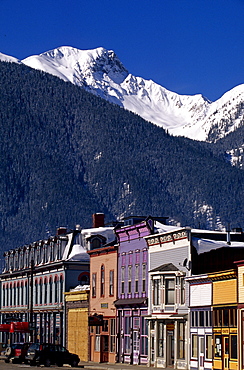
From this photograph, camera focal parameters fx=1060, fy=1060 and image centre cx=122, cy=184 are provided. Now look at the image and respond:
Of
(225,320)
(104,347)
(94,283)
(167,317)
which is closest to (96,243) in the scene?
(94,283)

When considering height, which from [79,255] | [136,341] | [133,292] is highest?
[79,255]

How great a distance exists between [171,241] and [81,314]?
924 inches

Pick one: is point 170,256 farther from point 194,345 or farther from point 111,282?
point 111,282

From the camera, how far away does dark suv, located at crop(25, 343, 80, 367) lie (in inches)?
3184

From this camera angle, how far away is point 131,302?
86.4 meters

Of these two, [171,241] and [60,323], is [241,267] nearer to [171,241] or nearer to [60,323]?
[171,241]

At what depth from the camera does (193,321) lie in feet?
245

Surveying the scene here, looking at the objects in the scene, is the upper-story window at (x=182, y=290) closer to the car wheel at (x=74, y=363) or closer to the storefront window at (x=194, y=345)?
the storefront window at (x=194, y=345)

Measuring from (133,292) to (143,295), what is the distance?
256 centimetres

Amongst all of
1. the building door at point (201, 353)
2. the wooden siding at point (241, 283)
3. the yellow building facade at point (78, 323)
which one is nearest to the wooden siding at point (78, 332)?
the yellow building facade at point (78, 323)

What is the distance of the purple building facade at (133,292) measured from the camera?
8431 cm

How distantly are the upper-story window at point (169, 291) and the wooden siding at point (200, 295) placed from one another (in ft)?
11.5

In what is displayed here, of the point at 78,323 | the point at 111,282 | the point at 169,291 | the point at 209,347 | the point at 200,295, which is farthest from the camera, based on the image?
the point at 78,323

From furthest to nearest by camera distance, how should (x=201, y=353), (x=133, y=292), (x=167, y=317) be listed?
(x=133, y=292)
(x=167, y=317)
(x=201, y=353)
